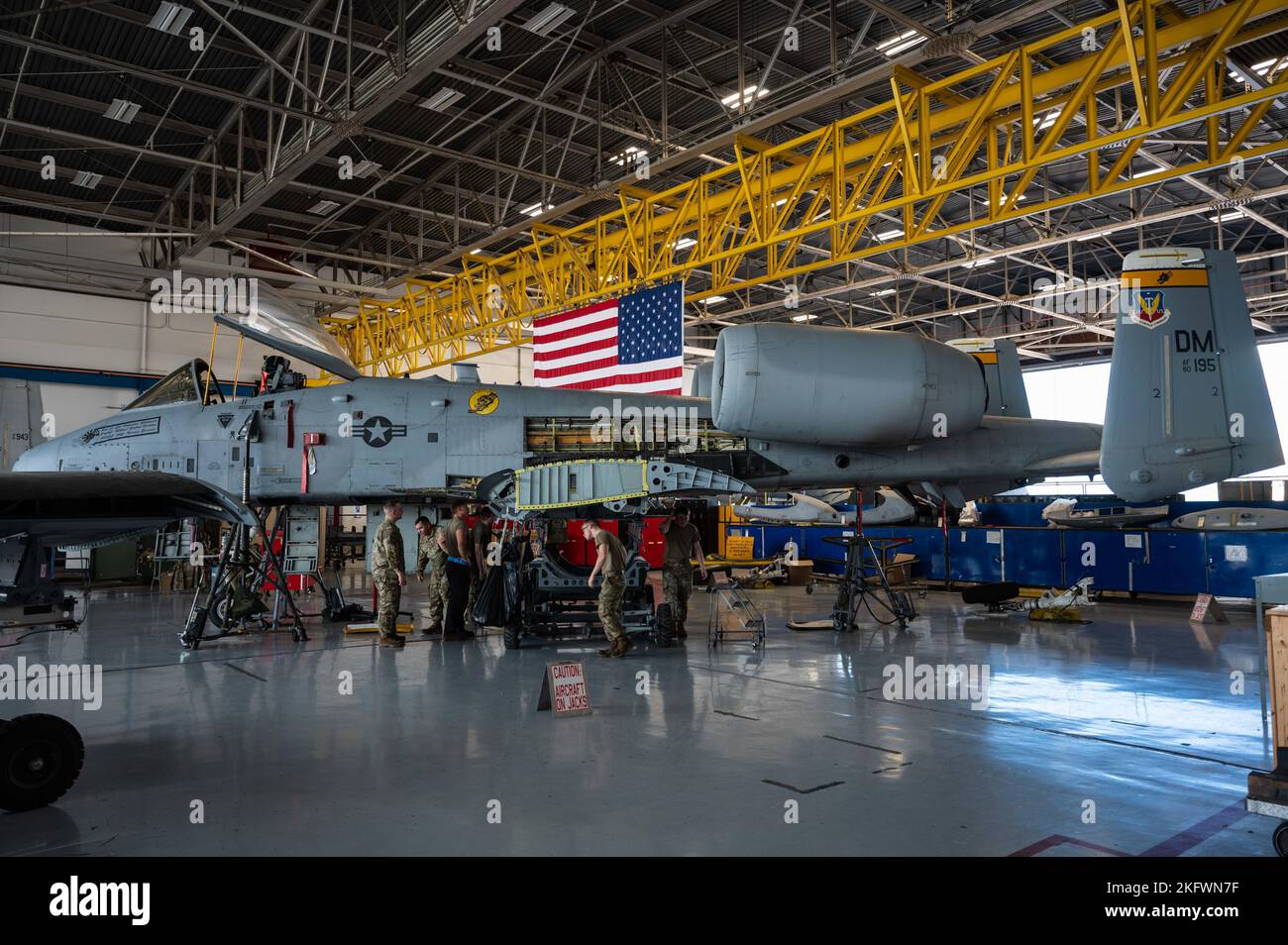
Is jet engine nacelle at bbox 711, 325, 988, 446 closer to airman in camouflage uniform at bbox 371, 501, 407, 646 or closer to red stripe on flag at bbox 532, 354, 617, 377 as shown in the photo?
airman in camouflage uniform at bbox 371, 501, 407, 646

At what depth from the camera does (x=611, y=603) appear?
343 inches

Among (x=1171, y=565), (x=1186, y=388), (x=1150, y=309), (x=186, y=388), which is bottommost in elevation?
(x=1171, y=565)

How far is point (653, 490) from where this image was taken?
8227 millimetres

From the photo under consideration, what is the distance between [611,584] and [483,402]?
9.34 feet

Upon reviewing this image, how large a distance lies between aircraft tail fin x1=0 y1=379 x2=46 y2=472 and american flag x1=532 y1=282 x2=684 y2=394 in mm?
8940

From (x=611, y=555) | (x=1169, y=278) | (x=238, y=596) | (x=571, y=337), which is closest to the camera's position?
(x=1169, y=278)

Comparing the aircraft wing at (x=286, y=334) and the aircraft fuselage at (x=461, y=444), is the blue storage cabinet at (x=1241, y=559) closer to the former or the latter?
the aircraft fuselage at (x=461, y=444)

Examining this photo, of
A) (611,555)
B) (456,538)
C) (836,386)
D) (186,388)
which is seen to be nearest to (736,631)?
(611,555)

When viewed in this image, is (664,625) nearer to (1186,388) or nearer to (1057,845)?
(1186,388)

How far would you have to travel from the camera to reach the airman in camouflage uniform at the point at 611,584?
8.53m

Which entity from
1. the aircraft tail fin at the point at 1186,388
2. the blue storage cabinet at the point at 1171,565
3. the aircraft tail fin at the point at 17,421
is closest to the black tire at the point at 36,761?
the aircraft tail fin at the point at 1186,388

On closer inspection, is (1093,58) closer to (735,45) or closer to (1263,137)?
(735,45)
